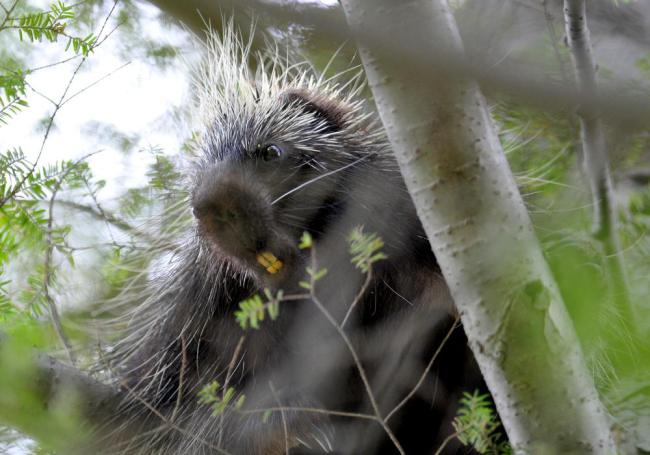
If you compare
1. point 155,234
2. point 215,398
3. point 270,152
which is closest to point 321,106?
point 270,152

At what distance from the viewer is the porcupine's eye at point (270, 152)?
258 cm

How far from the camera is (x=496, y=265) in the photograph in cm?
144

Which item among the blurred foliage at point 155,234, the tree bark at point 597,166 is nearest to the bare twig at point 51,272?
the blurred foliage at point 155,234

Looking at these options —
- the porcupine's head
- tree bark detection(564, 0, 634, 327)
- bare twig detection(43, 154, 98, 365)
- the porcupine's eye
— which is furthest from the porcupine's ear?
tree bark detection(564, 0, 634, 327)

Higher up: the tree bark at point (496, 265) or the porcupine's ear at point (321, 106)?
the porcupine's ear at point (321, 106)

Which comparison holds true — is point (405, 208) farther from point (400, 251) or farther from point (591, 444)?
point (591, 444)

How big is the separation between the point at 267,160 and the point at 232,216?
383 millimetres

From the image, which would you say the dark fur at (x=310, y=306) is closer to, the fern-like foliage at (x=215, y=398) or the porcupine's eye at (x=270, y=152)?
the porcupine's eye at (x=270, y=152)

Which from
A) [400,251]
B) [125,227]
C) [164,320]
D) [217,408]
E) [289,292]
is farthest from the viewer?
[125,227]

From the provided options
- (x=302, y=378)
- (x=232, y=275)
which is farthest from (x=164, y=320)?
(x=302, y=378)

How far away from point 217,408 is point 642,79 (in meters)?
1.95

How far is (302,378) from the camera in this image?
98.0 inches

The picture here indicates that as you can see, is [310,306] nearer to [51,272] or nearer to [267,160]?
[267,160]

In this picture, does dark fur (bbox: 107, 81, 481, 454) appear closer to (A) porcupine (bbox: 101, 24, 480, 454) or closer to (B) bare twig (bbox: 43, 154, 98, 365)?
(A) porcupine (bbox: 101, 24, 480, 454)
